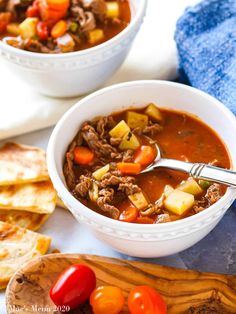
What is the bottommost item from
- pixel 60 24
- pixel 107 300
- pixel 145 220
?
pixel 107 300

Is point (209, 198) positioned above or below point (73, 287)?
above

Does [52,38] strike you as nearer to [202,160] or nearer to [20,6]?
[20,6]

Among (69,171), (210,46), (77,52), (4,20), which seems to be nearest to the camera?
(69,171)

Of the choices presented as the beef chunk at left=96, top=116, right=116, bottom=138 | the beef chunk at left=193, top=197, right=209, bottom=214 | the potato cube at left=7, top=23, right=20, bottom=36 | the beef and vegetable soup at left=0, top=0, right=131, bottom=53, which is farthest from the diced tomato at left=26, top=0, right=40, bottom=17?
the beef chunk at left=193, top=197, right=209, bottom=214

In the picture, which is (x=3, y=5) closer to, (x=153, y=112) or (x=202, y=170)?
(x=153, y=112)

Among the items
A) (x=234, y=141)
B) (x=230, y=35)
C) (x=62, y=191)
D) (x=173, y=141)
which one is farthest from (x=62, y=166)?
(x=230, y=35)

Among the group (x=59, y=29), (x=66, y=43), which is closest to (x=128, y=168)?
(x=66, y=43)
